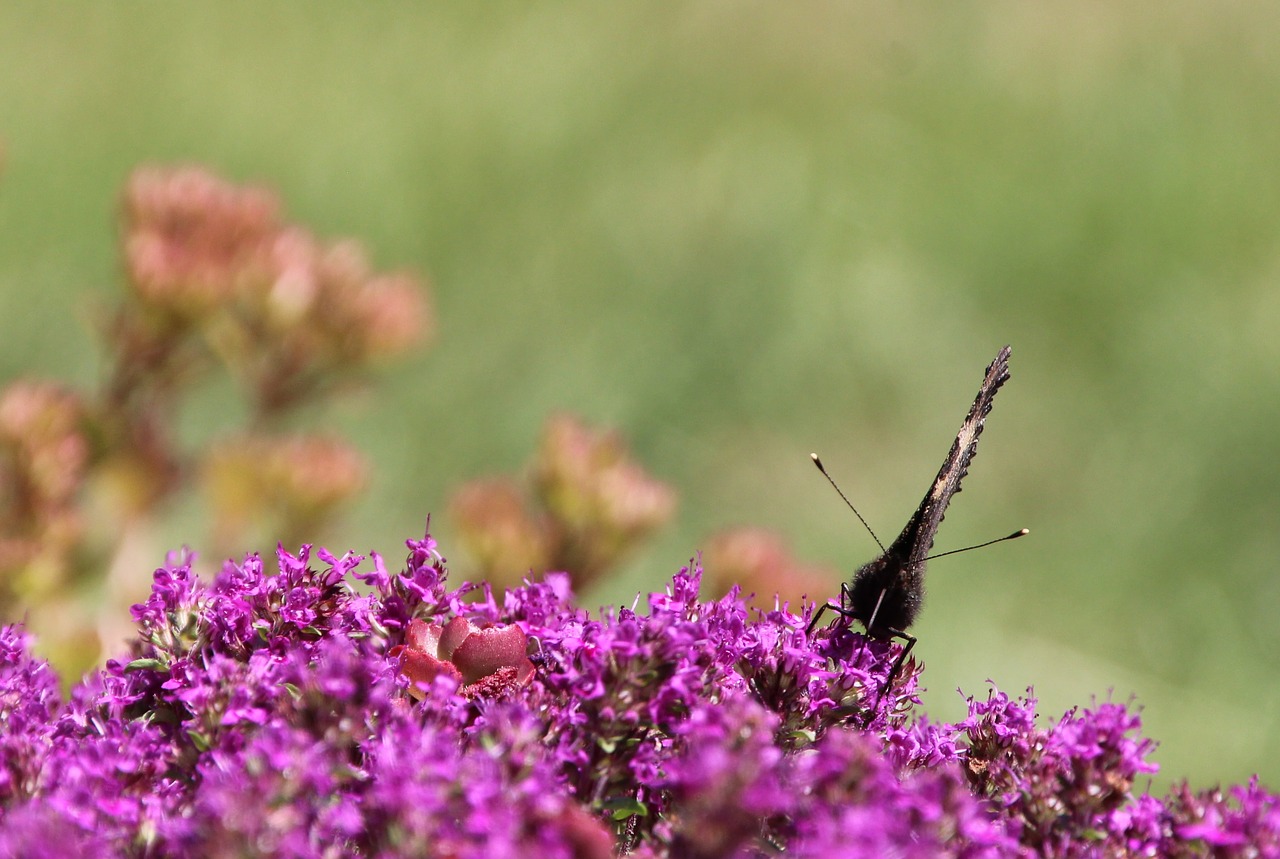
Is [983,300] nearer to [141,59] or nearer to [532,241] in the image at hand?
[532,241]

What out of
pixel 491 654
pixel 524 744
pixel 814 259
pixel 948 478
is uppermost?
pixel 814 259

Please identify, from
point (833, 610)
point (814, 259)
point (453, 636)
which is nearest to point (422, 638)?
point (453, 636)

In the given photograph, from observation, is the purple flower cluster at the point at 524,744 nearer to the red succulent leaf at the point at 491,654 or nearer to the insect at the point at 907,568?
the red succulent leaf at the point at 491,654

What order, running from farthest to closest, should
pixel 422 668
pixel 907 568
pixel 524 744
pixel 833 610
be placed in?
pixel 907 568, pixel 833 610, pixel 422 668, pixel 524 744

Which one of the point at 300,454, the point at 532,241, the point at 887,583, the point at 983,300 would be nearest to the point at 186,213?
the point at 300,454

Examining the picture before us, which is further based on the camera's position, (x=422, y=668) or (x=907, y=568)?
(x=907, y=568)

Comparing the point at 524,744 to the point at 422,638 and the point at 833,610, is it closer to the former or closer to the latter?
the point at 422,638

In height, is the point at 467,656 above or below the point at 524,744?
above

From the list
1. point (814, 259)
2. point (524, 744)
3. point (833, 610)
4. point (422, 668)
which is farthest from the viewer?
point (814, 259)
